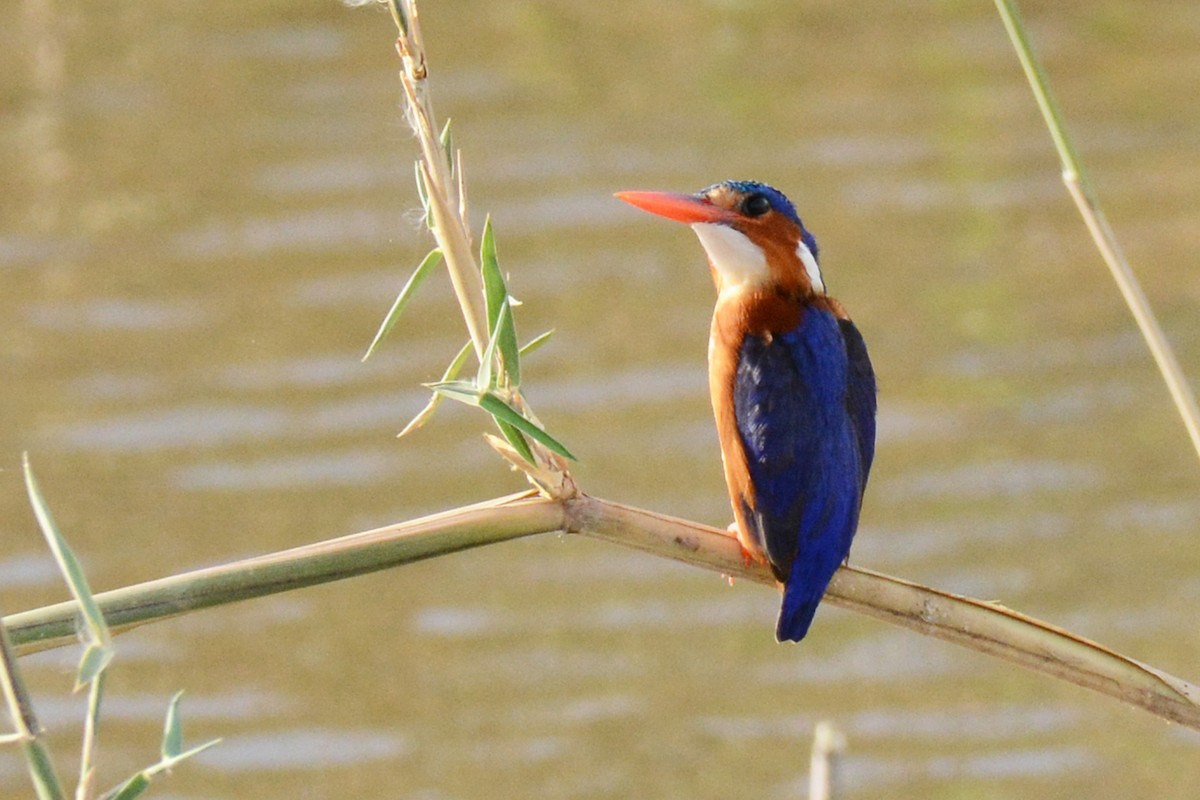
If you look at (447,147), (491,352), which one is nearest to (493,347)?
(491,352)

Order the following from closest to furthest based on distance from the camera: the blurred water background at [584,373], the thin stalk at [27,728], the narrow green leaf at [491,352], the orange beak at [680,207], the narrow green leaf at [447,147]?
the thin stalk at [27,728] → the narrow green leaf at [491,352] → the narrow green leaf at [447,147] → the orange beak at [680,207] → the blurred water background at [584,373]

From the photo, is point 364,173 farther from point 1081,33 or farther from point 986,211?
point 1081,33

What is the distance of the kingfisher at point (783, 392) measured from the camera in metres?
2.50

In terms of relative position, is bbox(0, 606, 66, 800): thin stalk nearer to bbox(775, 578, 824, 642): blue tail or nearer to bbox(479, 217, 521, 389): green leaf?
bbox(479, 217, 521, 389): green leaf

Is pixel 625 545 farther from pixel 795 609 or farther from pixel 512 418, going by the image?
pixel 795 609

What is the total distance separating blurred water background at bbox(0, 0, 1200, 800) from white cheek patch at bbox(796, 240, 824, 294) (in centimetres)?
100

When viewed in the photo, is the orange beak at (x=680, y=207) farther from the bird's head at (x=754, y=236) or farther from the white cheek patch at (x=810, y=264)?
the white cheek patch at (x=810, y=264)

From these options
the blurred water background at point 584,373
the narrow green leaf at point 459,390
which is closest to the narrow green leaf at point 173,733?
the narrow green leaf at point 459,390

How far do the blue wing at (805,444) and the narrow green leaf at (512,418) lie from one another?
66 centimetres

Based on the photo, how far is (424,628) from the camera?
5.33 metres

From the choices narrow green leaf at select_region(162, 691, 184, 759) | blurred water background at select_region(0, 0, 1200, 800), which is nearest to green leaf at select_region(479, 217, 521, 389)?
narrow green leaf at select_region(162, 691, 184, 759)

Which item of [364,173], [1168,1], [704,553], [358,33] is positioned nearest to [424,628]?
[364,173]

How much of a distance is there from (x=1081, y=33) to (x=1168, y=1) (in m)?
0.67

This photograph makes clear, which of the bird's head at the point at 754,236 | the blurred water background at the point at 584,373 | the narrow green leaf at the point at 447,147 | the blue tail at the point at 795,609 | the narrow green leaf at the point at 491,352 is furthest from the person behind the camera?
the blurred water background at the point at 584,373
